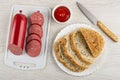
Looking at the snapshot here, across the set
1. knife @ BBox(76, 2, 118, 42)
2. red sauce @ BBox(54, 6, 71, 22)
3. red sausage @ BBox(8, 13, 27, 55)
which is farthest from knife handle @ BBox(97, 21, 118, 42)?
red sausage @ BBox(8, 13, 27, 55)

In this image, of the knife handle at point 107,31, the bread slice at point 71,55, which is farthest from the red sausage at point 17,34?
the knife handle at point 107,31

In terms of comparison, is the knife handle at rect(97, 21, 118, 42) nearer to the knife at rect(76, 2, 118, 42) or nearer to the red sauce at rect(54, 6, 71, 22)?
the knife at rect(76, 2, 118, 42)

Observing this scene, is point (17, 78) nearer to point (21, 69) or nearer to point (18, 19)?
point (21, 69)

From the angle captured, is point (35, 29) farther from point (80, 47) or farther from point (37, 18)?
point (80, 47)

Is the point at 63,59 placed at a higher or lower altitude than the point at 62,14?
lower

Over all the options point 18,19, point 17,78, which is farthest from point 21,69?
point 18,19

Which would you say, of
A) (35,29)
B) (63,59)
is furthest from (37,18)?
(63,59)

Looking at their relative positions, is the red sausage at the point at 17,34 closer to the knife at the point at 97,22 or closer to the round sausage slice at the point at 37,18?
the round sausage slice at the point at 37,18
